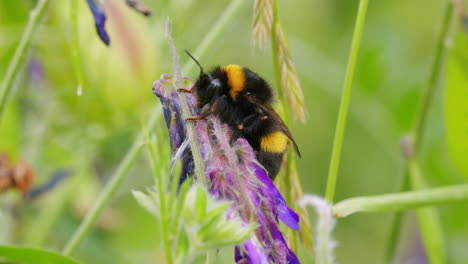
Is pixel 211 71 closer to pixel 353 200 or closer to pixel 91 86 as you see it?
pixel 353 200

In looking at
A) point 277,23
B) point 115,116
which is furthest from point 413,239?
point 277,23

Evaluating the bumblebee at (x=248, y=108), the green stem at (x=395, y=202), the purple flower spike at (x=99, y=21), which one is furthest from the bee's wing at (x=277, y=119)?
the purple flower spike at (x=99, y=21)

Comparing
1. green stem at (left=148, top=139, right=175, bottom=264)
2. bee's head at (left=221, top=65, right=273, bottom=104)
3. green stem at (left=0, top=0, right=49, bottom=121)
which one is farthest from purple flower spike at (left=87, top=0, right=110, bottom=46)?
green stem at (left=148, top=139, right=175, bottom=264)

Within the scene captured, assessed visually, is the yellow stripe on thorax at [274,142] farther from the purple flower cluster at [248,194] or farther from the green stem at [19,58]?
the green stem at [19,58]

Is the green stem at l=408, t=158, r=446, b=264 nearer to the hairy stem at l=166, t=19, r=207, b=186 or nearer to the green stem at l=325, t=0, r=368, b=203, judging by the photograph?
the green stem at l=325, t=0, r=368, b=203

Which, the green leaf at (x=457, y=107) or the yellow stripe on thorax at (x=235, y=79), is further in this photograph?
the green leaf at (x=457, y=107)

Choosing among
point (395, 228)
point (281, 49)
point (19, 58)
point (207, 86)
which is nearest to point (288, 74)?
point (281, 49)

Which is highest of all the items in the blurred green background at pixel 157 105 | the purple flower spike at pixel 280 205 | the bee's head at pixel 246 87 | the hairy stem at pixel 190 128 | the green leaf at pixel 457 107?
the hairy stem at pixel 190 128
